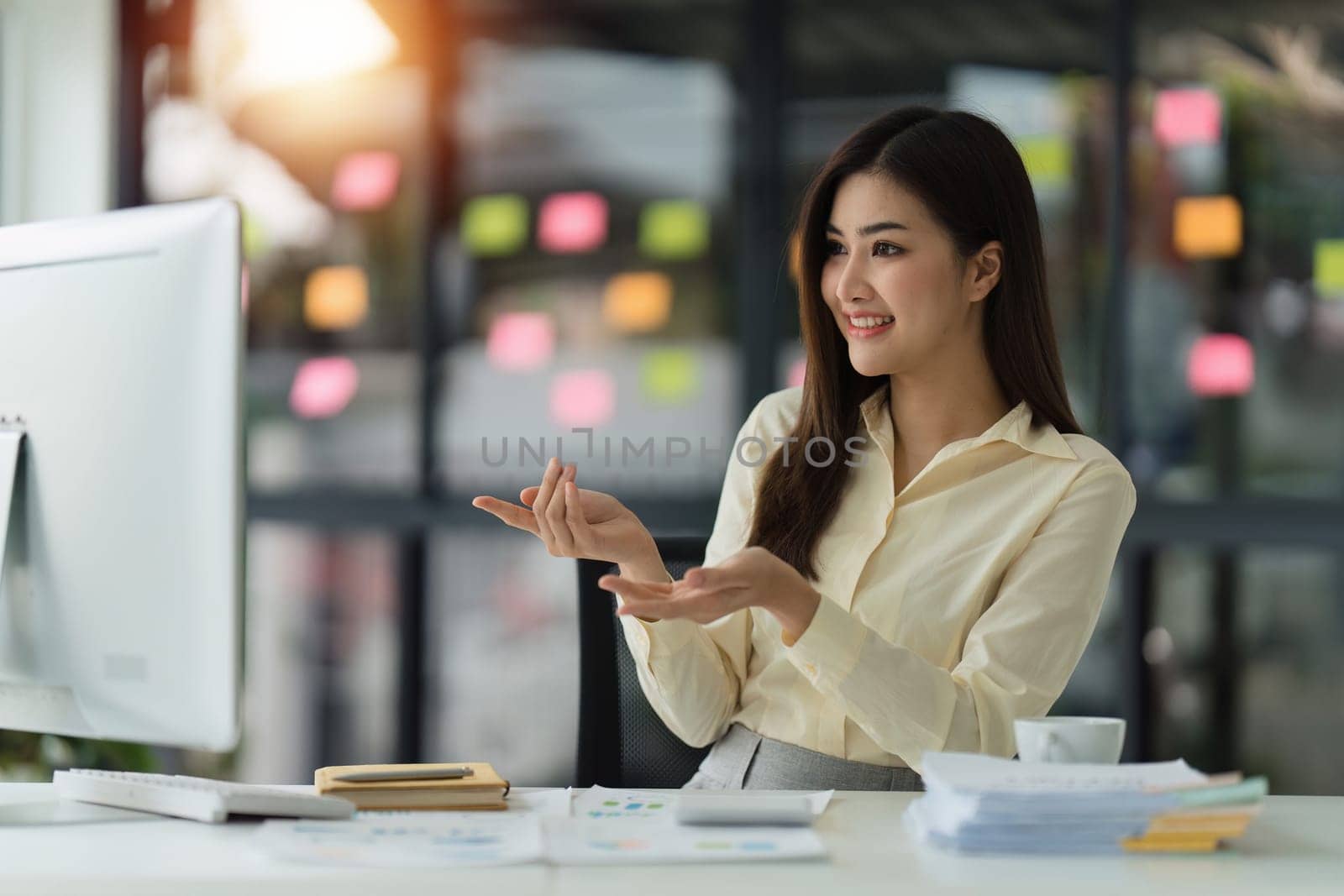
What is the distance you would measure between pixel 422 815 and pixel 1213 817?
2.19 ft

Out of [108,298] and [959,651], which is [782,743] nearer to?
[959,651]

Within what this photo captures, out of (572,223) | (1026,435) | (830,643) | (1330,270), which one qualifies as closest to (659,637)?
(830,643)

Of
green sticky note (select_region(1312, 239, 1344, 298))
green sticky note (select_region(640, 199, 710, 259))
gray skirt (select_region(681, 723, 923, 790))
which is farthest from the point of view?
green sticky note (select_region(640, 199, 710, 259))

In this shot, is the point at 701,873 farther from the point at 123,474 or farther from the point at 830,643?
the point at 123,474

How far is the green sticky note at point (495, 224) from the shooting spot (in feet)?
12.0

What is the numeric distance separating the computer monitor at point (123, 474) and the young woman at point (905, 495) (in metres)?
0.46

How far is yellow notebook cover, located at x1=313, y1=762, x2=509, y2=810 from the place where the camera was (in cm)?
122

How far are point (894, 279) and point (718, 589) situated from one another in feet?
2.18

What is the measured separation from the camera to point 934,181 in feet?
5.75

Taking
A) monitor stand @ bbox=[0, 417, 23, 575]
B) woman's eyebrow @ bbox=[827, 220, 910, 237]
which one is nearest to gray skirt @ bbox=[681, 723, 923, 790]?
woman's eyebrow @ bbox=[827, 220, 910, 237]

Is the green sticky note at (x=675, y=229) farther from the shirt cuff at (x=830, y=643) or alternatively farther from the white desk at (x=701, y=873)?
the white desk at (x=701, y=873)

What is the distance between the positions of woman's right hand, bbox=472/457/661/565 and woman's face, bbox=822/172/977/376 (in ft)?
1.41

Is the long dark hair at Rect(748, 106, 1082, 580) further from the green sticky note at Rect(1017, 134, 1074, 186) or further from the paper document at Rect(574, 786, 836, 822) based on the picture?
the green sticky note at Rect(1017, 134, 1074, 186)

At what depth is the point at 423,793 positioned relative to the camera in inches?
48.3
